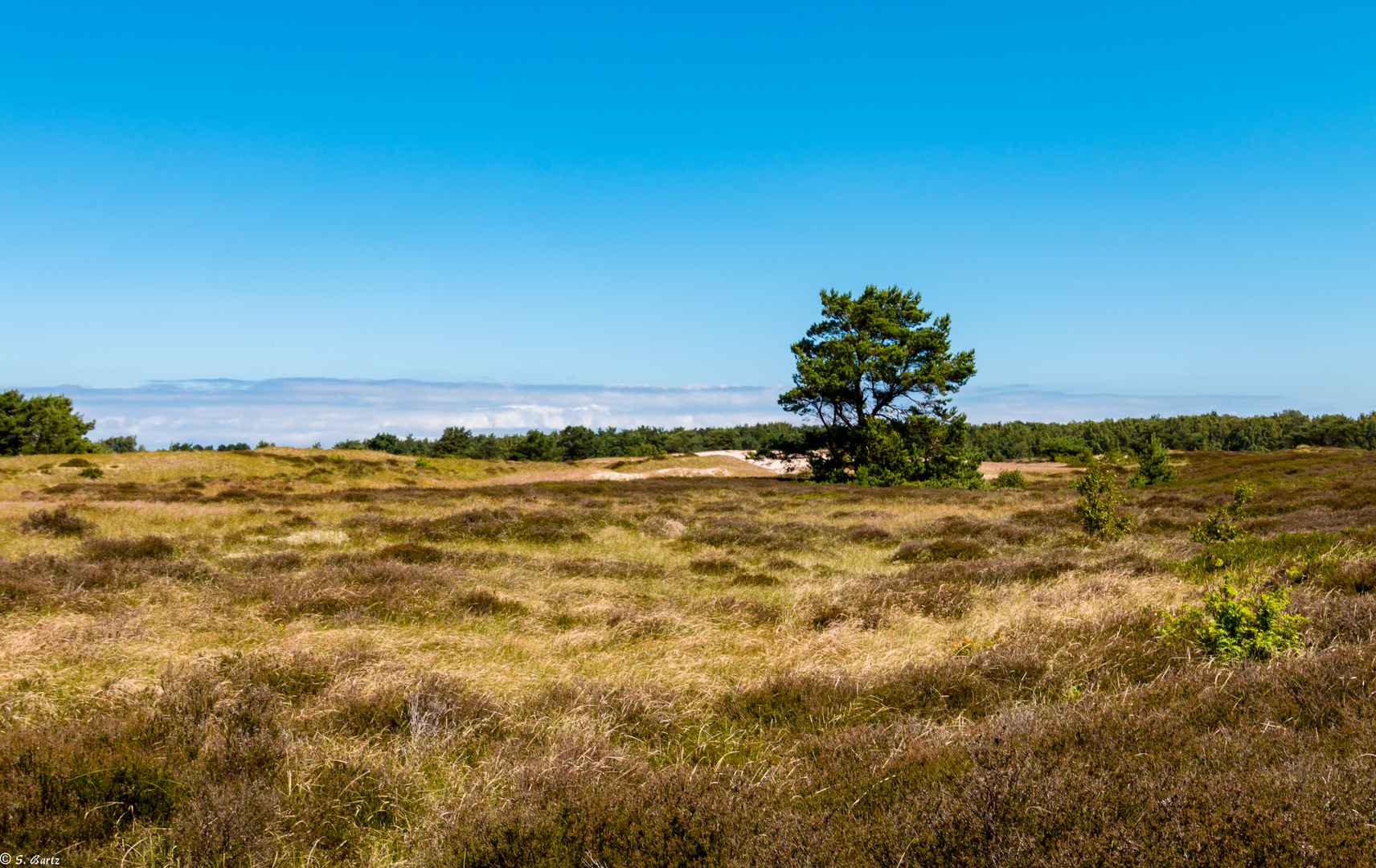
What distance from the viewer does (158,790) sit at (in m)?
3.52

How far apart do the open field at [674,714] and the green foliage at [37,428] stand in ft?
260

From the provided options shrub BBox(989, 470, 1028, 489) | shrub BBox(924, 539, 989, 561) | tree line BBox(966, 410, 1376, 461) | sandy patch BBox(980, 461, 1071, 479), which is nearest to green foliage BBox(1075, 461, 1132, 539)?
shrub BBox(924, 539, 989, 561)

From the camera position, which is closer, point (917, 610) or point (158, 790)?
point (158, 790)

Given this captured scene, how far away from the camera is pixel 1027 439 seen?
128 meters

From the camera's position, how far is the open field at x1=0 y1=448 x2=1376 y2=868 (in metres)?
2.85

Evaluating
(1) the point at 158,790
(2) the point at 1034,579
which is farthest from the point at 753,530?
(1) the point at 158,790

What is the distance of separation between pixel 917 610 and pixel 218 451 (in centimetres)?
5209

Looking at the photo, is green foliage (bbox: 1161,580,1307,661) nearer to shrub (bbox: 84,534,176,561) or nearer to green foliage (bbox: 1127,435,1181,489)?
shrub (bbox: 84,534,176,561)

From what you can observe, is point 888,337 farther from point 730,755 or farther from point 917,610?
point 730,755

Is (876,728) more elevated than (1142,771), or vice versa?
(1142,771)

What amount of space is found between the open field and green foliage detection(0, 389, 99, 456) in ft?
260

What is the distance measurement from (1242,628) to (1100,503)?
1146 centimetres

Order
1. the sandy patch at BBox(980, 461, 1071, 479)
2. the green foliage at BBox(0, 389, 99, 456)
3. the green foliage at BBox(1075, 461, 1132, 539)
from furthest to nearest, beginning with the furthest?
1. the green foliage at BBox(0, 389, 99, 456)
2. the sandy patch at BBox(980, 461, 1071, 479)
3. the green foliage at BBox(1075, 461, 1132, 539)

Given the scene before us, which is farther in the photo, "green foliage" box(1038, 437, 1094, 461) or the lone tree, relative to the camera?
"green foliage" box(1038, 437, 1094, 461)
